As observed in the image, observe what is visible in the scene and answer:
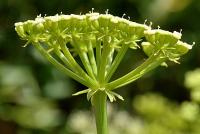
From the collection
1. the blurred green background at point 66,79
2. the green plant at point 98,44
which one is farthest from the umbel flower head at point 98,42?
the blurred green background at point 66,79

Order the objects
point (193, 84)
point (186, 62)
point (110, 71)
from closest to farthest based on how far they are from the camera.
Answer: point (110, 71)
point (193, 84)
point (186, 62)

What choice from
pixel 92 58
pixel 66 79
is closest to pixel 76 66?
pixel 92 58

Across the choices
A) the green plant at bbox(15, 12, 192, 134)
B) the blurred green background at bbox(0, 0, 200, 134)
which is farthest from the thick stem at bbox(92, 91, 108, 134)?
the blurred green background at bbox(0, 0, 200, 134)

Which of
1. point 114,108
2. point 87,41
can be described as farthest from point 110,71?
point 114,108

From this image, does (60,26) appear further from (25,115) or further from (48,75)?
(25,115)

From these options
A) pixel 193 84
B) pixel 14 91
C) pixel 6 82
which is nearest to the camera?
pixel 193 84

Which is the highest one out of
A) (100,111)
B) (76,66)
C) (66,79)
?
(66,79)

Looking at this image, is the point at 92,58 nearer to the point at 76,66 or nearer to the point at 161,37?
the point at 76,66

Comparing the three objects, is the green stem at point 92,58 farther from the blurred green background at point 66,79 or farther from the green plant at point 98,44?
the blurred green background at point 66,79
